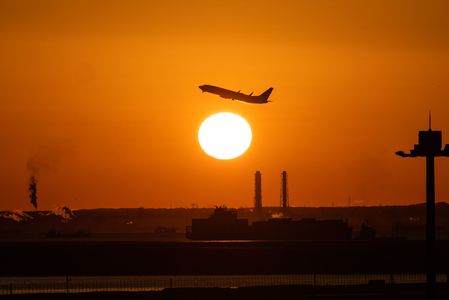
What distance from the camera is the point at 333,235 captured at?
163625 mm

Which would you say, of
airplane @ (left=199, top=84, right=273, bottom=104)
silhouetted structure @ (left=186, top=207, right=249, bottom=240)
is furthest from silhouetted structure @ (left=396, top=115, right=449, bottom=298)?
silhouetted structure @ (left=186, top=207, right=249, bottom=240)

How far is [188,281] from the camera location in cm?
11869

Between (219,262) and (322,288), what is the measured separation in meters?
40.6

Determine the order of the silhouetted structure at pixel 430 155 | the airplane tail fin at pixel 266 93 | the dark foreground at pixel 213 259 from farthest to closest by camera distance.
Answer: the airplane tail fin at pixel 266 93, the dark foreground at pixel 213 259, the silhouetted structure at pixel 430 155

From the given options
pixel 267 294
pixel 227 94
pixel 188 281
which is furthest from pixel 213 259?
pixel 267 294

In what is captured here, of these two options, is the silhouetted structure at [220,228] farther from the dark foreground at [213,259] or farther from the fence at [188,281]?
the dark foreground at [213,259]

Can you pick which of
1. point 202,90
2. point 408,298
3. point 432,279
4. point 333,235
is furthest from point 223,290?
point 333,235

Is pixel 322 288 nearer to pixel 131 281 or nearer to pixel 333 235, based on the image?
pixel 131 281

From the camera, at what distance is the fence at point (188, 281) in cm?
10769

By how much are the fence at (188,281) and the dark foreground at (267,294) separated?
20540 mm

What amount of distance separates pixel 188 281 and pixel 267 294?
131ft

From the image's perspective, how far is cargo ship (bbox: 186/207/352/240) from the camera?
16412 centimetres

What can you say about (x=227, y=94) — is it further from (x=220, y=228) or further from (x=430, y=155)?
(x=430, y=155)

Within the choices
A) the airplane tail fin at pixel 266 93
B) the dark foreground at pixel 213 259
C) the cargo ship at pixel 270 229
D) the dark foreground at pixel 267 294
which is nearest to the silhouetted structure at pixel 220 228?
the cargo ship at pixel 270 229
